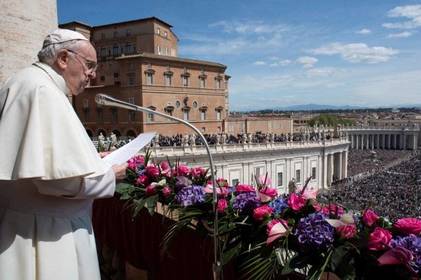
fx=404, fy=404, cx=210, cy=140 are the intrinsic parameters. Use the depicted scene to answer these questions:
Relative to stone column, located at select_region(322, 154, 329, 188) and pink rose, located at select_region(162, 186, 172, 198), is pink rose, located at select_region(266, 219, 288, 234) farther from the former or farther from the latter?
stone column, located at select_region(322, 154, 329, 188)

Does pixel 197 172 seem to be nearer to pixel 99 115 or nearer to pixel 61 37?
pixel 61 37

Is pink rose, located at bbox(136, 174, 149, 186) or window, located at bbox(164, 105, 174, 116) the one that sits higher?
window, located at bbox(164, 105, 174, 116)

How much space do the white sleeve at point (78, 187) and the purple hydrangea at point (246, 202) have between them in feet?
3.54

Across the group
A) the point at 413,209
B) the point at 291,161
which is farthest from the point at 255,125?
the point at 413,209

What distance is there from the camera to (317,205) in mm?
2957

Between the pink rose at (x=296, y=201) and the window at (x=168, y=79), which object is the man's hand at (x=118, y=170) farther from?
the window at (x=168, y=79)

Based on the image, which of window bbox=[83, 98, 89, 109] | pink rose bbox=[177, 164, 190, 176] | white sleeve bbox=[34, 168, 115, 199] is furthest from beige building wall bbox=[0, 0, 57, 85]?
window bbox=[83, 98, 89, 109]

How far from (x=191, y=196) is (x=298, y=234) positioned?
1.33 metres

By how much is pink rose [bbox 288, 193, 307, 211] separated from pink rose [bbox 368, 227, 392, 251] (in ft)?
2.06

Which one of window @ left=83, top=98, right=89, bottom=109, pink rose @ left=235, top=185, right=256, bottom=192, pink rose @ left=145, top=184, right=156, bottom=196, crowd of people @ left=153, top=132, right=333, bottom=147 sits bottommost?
crowd of people @ left=153, top=132, right=333, bottom=147

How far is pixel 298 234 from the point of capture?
2.60m

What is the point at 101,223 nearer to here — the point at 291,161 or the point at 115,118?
the point at 115,118

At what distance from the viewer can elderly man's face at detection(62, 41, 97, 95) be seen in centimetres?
274

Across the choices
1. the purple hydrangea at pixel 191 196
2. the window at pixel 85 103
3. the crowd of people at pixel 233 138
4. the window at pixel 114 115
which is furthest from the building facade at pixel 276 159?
the purple hydrangea at pixel 191 196
